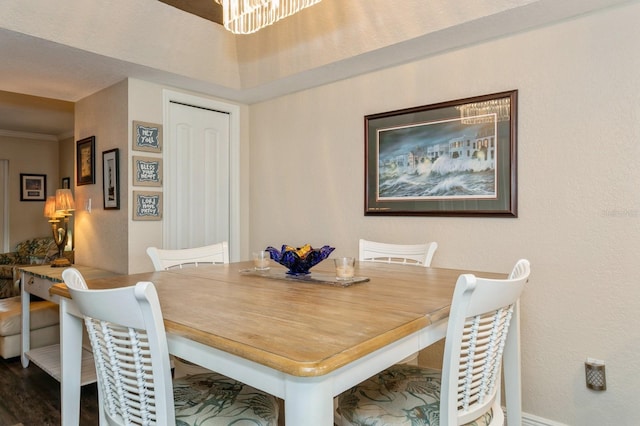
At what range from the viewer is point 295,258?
5.74 feet

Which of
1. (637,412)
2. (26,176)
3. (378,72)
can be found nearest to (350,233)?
(378,72)

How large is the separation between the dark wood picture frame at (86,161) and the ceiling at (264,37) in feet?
1.30

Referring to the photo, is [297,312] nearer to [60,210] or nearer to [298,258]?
[298,258]

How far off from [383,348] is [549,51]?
194 centimetres

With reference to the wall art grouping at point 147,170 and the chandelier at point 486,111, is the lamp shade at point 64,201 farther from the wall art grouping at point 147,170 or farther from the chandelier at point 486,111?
the chandelier at point 486,111

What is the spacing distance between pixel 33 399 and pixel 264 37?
111 inches

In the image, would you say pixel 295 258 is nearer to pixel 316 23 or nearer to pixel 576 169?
pixel 576 169

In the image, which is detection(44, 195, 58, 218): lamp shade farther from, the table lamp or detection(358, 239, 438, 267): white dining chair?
detection(358, 239, 438, 267): white dining chair

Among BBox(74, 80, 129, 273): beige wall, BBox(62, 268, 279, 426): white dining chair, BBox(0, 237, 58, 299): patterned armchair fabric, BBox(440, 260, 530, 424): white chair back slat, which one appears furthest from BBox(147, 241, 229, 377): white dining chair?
BBox(0, 237, 58, 299): patterned armchair fabric

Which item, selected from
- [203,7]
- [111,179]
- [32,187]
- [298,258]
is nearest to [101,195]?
[111,179]

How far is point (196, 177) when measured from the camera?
137 inches

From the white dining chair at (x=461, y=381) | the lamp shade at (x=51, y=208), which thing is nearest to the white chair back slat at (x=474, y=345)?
the white dining chair at (x=461, y=381)

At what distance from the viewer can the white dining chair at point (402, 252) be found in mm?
→ 2213

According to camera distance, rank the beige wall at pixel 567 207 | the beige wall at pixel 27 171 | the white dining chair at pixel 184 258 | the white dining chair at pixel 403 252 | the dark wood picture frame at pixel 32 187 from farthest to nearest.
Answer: the dark wood picture frame at pixel 32 187
the beige wall at pixel 27 171
the white dining chair at pixel 403 252
the white dining chair at pixel 184 258
the beige wall at pixel 567 207
